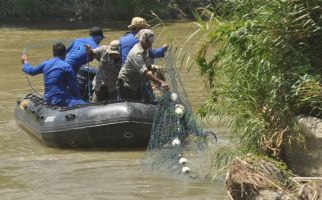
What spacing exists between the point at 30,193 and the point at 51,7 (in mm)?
24034

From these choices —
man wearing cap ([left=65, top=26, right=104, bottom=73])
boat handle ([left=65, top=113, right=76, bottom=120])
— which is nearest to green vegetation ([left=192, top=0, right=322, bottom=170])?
boat handle ([left=65, top=113, right=76, bottom=120])

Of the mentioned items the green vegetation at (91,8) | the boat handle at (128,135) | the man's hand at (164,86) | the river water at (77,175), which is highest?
the man's hand at (164,86)

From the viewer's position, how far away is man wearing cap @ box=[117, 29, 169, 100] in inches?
326

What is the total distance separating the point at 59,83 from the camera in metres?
9.16

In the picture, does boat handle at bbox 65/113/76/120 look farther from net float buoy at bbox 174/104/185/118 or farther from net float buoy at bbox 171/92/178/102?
net float buoy at bbox 174/104/185/118

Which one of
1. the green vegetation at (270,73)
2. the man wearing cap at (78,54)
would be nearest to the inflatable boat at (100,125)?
the man wearing cap at (78,54)

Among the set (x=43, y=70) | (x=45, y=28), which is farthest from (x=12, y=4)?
(x=43, y=70)

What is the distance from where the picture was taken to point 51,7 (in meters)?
30.3

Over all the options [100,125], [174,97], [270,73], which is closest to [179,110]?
[174,97]

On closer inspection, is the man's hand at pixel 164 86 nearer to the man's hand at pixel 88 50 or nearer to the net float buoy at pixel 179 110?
the net float buoy at pixel 179 110

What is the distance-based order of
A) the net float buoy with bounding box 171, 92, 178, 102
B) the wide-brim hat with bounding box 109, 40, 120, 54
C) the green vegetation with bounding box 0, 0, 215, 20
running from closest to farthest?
the net float buoy with bounding box 171, 92, 178, 102, the wide-brim hat with bounding box 109, 40, 120, 54, the green vegetation with bounding box 0, 0, 215, 20

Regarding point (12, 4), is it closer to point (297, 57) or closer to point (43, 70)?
Answer: point (43, 70)

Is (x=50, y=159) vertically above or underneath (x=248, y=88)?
underneath

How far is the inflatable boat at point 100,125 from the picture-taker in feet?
28.2
